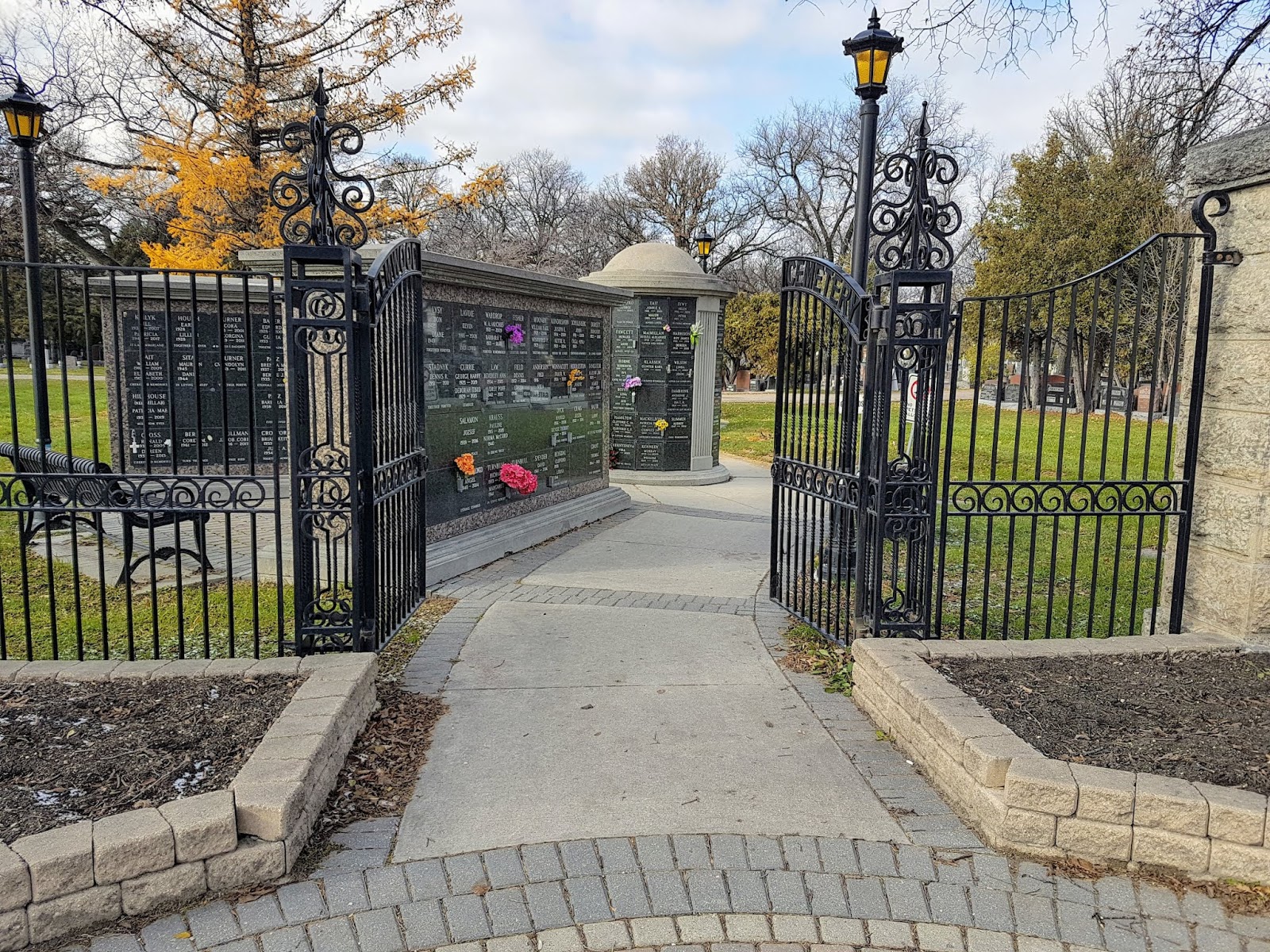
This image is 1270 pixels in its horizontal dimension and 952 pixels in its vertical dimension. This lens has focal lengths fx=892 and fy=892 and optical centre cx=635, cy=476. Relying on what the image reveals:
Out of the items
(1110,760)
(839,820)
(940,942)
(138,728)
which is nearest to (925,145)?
(1110,760)

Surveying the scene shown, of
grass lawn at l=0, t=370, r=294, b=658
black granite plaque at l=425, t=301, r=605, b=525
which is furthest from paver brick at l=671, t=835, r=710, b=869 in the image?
black granite plaque at l=425, t=301, r=605, b=525

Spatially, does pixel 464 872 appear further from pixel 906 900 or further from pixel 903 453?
pixel 903 453

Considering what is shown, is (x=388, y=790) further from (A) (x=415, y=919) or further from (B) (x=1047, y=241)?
(B) (x=1047, y=241)

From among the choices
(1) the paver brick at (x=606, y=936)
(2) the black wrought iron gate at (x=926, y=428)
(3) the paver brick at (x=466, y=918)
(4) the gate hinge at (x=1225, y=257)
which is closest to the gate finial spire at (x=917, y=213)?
(2) the black wrought iron gate at (x=926, y=428)

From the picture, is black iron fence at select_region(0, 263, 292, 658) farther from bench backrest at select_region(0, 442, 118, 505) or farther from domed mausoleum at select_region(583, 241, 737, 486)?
domed mausoleum at select_region(583, 241, 737, 486)

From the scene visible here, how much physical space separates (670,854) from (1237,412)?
3.60 meters

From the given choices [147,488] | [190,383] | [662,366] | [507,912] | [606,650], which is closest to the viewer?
[507,912]

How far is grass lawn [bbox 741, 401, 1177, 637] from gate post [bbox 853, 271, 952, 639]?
7.7 inches

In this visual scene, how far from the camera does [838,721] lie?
4098 millimetres

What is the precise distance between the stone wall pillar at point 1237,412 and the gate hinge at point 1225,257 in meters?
0.02

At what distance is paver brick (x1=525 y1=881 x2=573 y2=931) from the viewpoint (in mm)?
2607

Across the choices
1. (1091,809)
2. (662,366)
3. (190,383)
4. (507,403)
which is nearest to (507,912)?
(1091,809)

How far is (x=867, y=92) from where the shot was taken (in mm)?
5840

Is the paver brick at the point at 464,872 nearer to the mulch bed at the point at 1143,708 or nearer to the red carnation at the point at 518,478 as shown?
the mulch bed at the point at 1143,708
